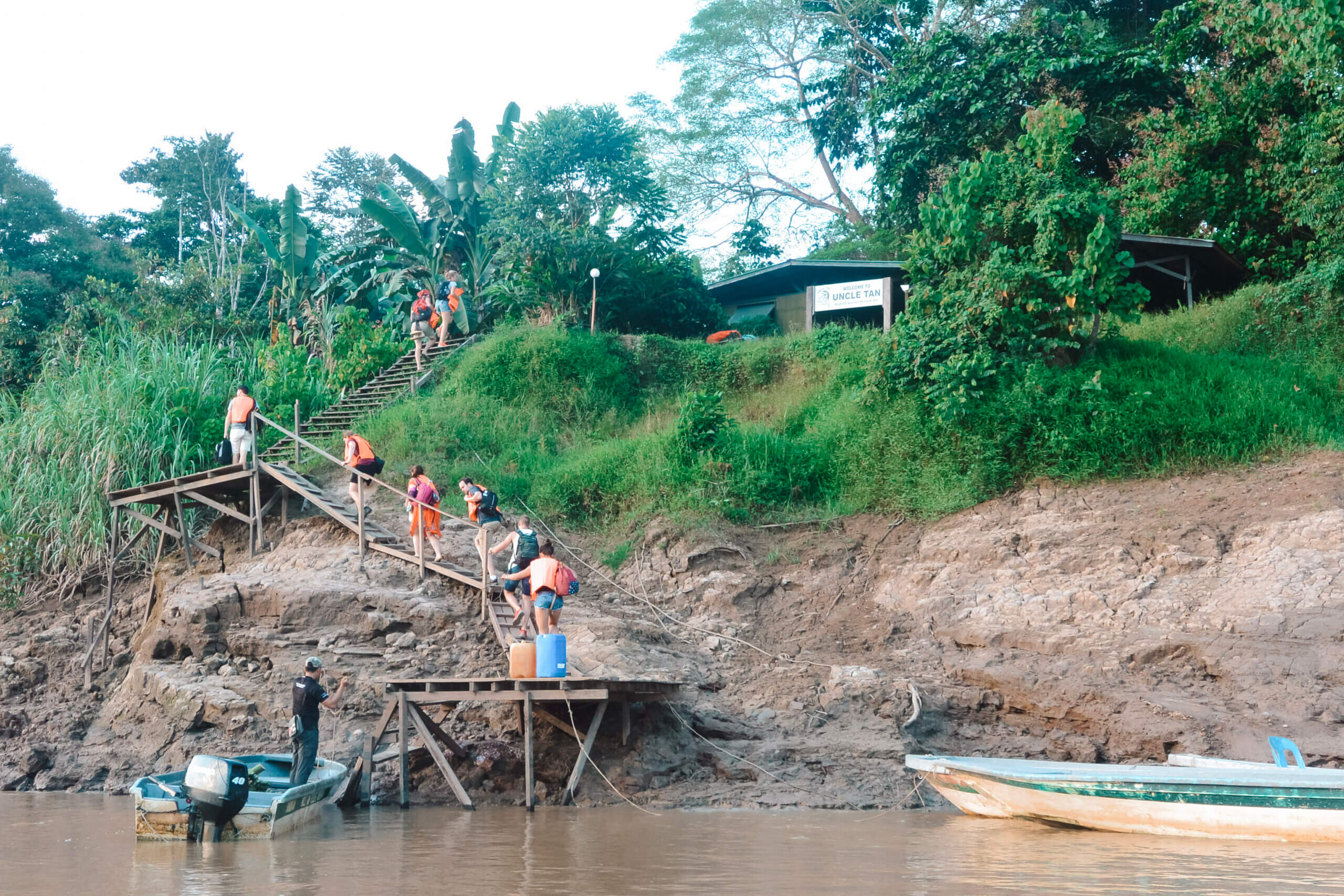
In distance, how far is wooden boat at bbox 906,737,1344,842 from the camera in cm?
984

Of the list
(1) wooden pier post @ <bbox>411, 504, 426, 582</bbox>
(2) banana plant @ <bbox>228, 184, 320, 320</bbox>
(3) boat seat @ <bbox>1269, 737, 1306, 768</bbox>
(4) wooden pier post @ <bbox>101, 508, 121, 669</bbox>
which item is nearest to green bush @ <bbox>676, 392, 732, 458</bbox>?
(1) wooden pier post @ <bbox>411, 504, 426, 582</bbox>

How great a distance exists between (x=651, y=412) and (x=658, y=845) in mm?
13450

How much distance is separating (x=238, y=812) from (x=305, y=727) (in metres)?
1.21

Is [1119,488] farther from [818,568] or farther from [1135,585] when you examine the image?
[818,568]

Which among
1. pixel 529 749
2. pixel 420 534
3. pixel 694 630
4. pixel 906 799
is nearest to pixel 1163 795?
pixel 906 799

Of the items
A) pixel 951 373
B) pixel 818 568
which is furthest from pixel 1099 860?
pixel 951 373

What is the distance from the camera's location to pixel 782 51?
34625mm

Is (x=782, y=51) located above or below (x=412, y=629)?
above

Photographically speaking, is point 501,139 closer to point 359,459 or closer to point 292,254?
point 292,254

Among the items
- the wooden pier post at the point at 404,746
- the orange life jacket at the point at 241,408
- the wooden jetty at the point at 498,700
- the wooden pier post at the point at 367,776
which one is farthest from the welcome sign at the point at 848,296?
the wooden pier post at the point at 367,776

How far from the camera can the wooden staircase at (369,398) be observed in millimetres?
21609

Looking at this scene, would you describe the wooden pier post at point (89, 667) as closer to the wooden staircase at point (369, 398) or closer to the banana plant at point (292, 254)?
the wooden staircase at point (369, 398)

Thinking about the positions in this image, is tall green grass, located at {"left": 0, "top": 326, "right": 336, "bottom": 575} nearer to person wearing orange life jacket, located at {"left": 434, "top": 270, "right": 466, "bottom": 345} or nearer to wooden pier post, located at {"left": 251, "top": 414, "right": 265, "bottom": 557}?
wooden pier post, located at {"left": 251, "top": 414, "right": 265, "bottom": 557}

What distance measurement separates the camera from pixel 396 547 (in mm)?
16656
